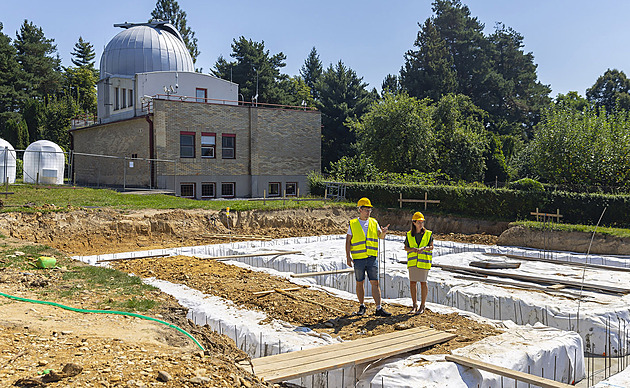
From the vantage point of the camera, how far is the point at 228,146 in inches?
1335

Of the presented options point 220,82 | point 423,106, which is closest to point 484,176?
point 423,106

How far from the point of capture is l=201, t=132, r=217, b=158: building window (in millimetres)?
32594

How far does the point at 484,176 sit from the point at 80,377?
44127mm

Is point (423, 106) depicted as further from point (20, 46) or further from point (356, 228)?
point (20, 46)

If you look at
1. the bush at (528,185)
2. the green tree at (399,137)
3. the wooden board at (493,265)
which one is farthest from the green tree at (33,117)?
the wooden board at (493,265)

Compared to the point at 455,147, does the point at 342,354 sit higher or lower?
lower

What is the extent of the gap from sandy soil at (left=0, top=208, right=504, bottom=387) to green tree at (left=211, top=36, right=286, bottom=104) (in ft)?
115

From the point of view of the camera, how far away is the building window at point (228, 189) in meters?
33.8

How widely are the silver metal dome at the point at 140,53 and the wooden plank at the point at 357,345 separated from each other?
3373cm

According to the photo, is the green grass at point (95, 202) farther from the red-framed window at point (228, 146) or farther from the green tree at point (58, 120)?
the green tree at point (58, 120)

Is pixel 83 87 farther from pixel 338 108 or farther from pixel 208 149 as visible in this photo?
pixel 208 149

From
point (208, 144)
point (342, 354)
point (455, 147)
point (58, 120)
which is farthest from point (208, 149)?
point (58, 120)

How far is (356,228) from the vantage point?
927 centimetres

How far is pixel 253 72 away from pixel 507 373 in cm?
5142
